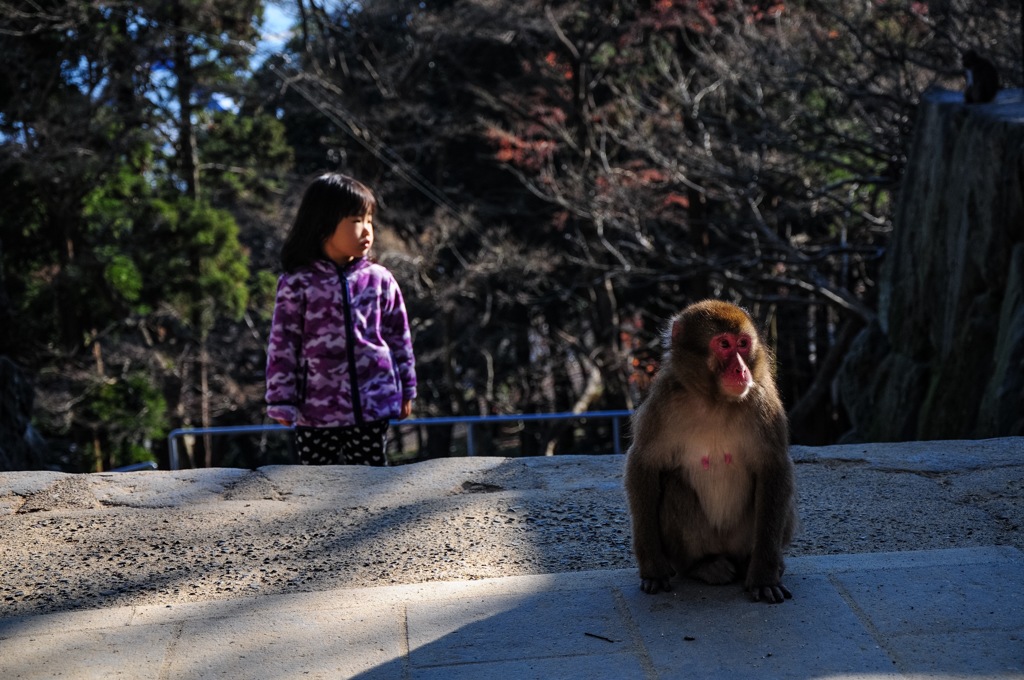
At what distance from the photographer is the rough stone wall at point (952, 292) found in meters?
5.92

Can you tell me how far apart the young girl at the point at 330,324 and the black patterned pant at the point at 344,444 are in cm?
9

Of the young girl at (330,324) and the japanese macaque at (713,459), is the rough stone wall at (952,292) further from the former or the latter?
the young girl at (330,324)

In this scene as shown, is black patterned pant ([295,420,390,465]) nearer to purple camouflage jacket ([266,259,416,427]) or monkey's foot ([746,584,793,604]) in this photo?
purple camouflage jacket ([266,259,416,427])

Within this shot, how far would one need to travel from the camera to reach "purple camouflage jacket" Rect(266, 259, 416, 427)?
427 centimetres

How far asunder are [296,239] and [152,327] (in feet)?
38.1

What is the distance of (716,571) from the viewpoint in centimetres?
291

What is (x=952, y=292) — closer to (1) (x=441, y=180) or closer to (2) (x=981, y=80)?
(2) (x=981, y=80)

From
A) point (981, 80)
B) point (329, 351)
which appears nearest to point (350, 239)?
point (329, 351)

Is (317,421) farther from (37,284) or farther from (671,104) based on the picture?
(37,284)

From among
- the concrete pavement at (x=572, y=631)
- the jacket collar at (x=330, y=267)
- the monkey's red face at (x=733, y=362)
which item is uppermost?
the jacket collar at (x=330, y=267)

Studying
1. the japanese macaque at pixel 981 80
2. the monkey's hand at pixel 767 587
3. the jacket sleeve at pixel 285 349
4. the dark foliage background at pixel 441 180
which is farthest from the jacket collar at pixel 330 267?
the dark foliage background at pixel 441 180

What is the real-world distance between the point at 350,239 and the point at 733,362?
2.06 metres

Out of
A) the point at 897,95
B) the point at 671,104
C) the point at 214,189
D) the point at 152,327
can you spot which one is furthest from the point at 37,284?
the point at 897,95

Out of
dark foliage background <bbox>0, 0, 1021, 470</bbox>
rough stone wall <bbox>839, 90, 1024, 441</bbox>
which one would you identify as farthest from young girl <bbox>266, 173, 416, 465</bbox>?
dark foliage background <bbox>0, 0, 1021, 470</bbox>
